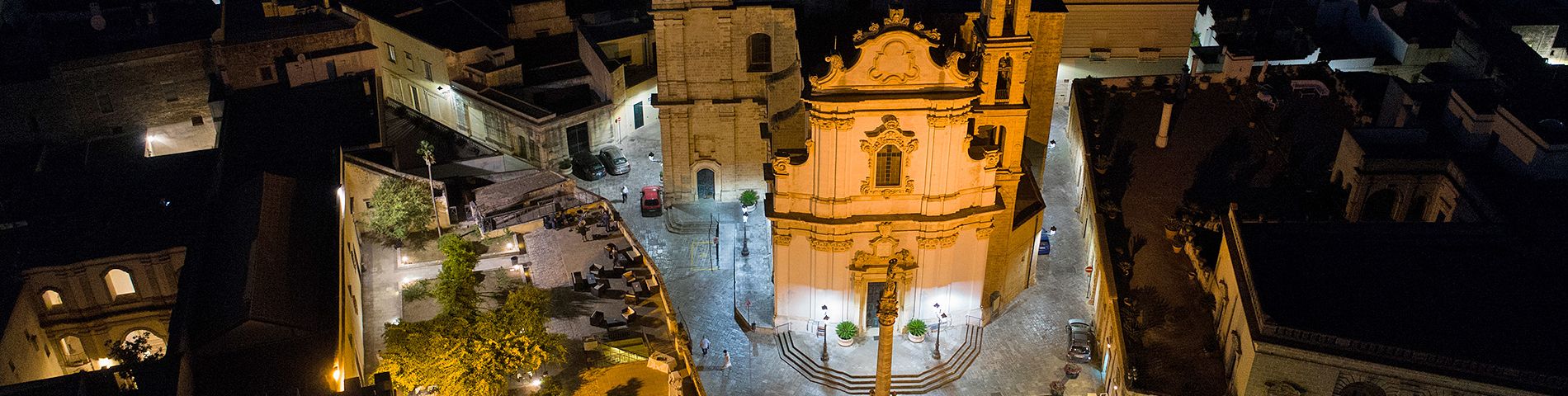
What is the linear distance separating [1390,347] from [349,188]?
46518 millimetres

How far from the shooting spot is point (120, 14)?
75.1 m

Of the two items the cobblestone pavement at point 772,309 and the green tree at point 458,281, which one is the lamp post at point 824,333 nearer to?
the cobblestone pavement at point 772,309

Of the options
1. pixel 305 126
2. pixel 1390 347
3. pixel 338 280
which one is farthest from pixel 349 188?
pixel 1390 347

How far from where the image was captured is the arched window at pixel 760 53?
60438mm

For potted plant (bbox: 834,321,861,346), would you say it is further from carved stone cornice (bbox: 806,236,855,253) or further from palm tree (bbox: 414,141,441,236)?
palm tree (bbox: 414,141,441,236)

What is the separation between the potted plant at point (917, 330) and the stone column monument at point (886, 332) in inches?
143

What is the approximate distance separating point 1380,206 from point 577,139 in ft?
133

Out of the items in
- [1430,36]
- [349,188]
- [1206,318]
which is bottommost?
[1206,318]

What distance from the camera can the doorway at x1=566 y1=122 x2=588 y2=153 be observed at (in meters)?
67.8

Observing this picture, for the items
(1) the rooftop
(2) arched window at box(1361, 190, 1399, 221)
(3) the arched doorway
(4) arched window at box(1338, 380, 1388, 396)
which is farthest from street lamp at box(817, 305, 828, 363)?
(2) arched window at box(1361, 190, 1399, 221)

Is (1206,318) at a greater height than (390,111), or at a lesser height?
lesser

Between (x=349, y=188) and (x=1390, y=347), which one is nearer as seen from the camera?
(x=1390, y=347)

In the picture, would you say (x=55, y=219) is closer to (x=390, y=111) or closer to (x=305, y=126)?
(x=305, y=126)

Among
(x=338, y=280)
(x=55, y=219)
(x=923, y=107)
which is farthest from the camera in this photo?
(x=55, y=219)
